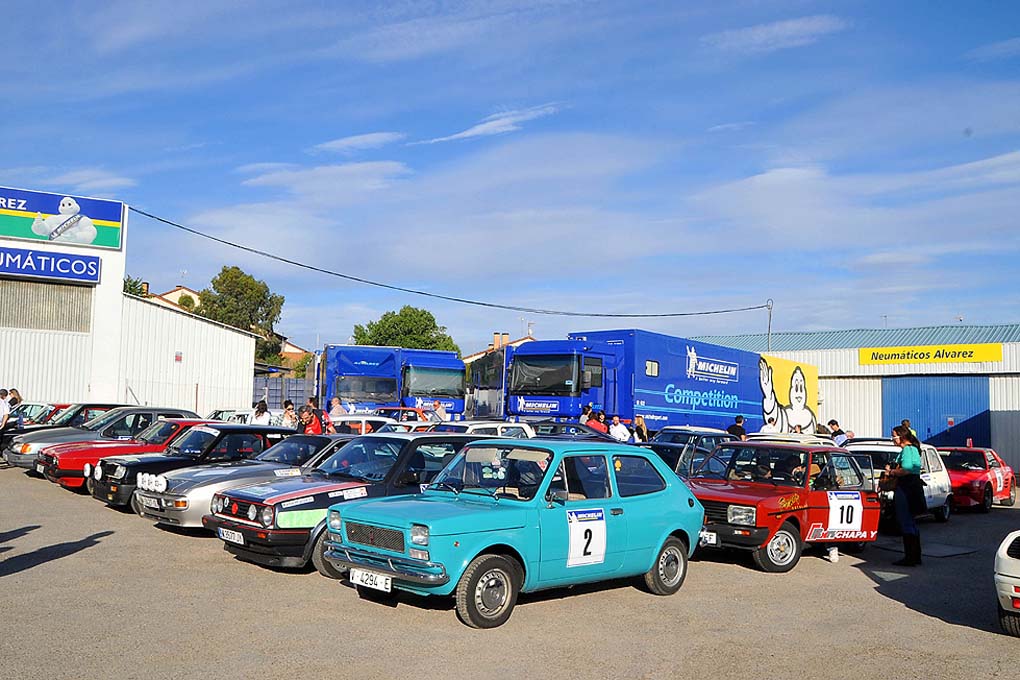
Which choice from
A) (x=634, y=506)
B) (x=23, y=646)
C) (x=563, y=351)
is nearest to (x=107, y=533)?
(x=23, y=646)

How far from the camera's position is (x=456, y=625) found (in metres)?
7.50

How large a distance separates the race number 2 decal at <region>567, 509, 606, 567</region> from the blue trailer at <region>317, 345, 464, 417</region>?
18085 millimetres

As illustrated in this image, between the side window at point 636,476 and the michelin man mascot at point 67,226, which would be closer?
the side window at point 636,476

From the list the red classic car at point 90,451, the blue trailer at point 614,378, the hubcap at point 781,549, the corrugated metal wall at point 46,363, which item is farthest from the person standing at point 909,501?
the corrugated metal wall at point 46,363

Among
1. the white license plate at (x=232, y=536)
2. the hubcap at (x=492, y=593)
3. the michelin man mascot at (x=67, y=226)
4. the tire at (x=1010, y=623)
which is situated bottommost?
the tire at (x=1010, y=623)

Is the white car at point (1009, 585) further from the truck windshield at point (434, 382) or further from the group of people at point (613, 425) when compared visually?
the truck windshield at point (434, 382)

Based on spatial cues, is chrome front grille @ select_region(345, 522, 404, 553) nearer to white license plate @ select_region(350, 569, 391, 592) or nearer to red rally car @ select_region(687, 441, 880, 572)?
white license plate @ select_region(350, 569, 391, 592)

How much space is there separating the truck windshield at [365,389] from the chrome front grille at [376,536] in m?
18.5

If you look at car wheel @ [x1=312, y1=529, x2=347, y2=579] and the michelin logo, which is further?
the michelin logo

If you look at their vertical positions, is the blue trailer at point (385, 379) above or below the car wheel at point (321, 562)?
above

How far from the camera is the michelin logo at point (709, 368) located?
25.9 meters

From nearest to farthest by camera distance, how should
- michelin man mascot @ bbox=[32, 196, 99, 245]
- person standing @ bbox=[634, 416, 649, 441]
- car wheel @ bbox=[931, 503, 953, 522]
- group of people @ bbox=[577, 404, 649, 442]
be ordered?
car wheel @ bbox=[931, 503, 953, 522]
group of people @ bbox=[577, 404, 649, 442]
person standing @ bbox=[634, 416, 649, 441]
michelin man mascot @ bbox=[32, 196, 99, 245]

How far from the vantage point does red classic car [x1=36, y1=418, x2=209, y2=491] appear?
1555 centimetres

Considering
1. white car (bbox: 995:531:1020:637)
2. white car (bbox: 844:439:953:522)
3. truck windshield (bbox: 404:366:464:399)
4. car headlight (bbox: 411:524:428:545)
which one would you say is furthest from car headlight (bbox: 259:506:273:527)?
truck windshield (bbox: 404:366:464:399)
